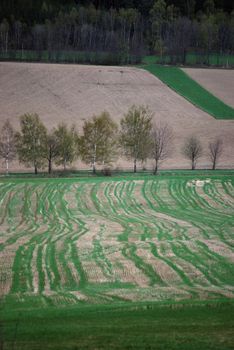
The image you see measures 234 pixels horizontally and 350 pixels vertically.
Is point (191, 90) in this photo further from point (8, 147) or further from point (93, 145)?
point (8, 147)

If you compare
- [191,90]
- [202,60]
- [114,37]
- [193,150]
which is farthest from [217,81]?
[193,150]

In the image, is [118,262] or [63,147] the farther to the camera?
[63,147]

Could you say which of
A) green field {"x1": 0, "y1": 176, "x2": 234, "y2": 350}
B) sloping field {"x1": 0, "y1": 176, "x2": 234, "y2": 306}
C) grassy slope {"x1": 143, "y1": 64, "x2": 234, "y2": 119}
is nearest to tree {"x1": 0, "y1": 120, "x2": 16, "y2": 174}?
green field {"x1": 0, "y1": 176, "x2": 234, "y2": 350}

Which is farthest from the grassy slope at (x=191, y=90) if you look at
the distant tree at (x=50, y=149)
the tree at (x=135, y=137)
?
the distant tree at (x=50, y=149)

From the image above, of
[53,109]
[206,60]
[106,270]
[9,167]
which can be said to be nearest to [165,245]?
[106,270]

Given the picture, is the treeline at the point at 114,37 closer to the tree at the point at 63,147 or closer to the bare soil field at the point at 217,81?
the bare soil field at the point at 217,81

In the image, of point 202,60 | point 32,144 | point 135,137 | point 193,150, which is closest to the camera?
point 32,144

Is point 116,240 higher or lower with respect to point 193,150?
lower
